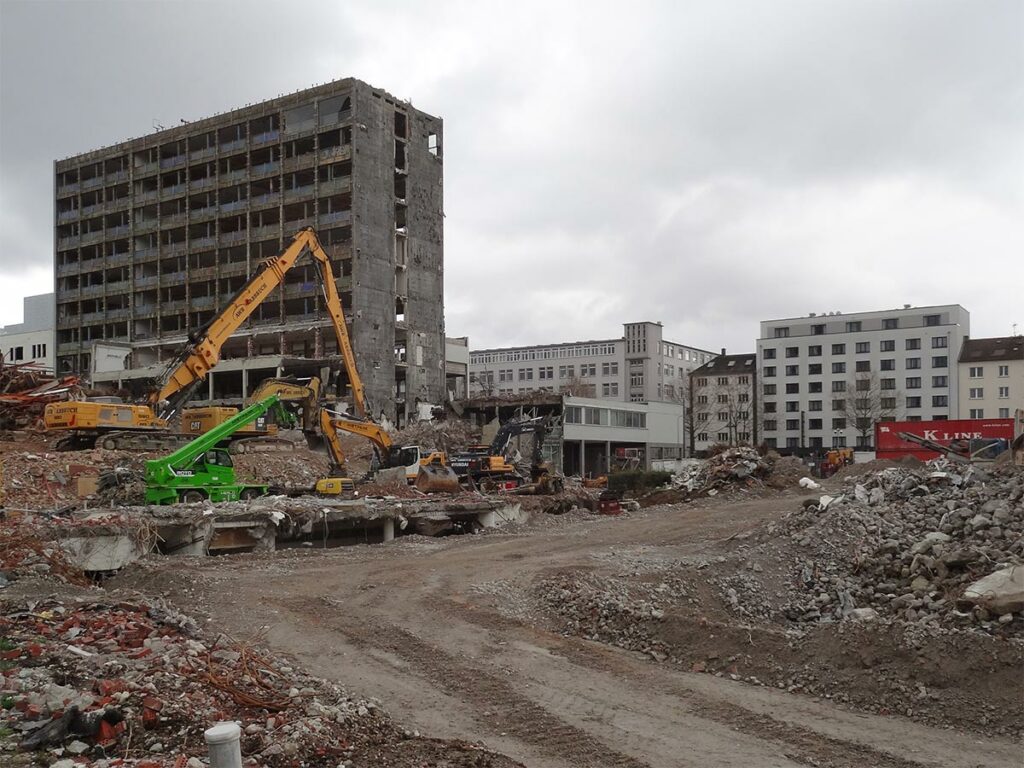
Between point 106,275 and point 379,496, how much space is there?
62.2 m

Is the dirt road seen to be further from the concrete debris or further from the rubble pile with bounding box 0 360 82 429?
the rubble pile with bounding box 0 360 82 429

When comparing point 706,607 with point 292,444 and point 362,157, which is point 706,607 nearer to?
point 292,444

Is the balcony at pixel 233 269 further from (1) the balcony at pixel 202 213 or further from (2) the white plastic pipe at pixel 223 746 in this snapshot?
(2) the white plastic pipe at pixel 223 746

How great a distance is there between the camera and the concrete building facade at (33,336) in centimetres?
8062

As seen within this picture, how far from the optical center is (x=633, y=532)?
24156 millimetres

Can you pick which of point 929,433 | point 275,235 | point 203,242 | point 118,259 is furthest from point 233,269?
point 929,433

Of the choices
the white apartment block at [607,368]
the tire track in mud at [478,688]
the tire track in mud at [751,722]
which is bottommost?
the tire track in mud at [751,722]

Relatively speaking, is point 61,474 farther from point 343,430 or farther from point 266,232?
point 266,232

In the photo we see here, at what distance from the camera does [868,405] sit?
80.3 m

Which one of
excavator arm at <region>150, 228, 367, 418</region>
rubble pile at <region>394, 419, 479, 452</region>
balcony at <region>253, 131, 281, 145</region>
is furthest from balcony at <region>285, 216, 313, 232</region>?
excavator arm at <region>150, 228, 367, 418</region>

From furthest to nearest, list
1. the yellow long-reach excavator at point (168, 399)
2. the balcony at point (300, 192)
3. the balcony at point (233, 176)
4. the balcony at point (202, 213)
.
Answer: the balcony at point (202, 213), the balcony at point (233, 176), the balcony at point (300, 192), the yellow long-reach excavator at point (168, 399)

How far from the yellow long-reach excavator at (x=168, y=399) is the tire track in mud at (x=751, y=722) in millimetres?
16944

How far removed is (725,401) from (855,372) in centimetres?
1403

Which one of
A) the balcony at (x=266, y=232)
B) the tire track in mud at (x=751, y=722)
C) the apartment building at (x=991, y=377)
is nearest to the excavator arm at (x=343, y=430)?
the tire track in mud at (x=751, y=722)
